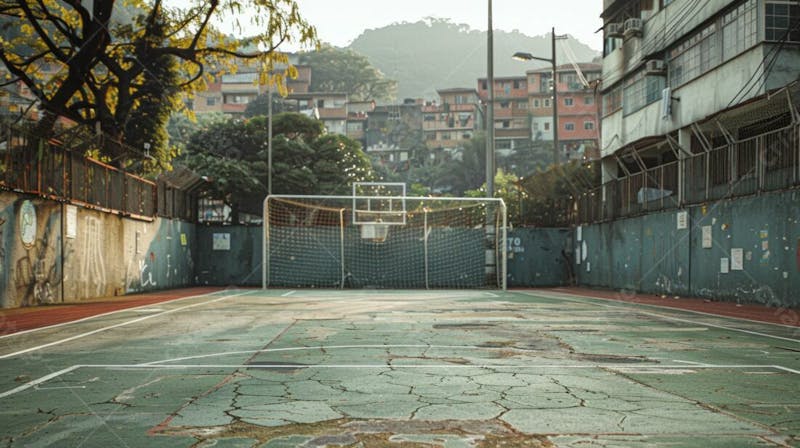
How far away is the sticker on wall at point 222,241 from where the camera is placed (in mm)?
28906

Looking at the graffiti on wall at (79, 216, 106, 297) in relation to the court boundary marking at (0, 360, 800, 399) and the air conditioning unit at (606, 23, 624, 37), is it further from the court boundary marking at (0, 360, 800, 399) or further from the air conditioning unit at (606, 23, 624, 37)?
the air conditioning unit at (606, 23, 624, 37)

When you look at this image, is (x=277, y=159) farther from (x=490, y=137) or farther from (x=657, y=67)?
(x=657, y=67)

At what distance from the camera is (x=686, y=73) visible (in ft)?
83.0

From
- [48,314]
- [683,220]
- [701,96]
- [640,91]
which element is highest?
[640,91]

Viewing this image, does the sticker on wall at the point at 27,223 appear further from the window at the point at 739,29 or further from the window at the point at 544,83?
the window at the point at 544,83

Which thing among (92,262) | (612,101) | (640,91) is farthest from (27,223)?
(612,101)

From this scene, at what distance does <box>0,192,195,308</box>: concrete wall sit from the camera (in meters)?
15.1

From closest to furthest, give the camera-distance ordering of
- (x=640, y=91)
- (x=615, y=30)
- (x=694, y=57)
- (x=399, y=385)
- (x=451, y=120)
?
(x=399, y=385), (x=694, y=57), (x=640, y=91), (x=615, y=30), (x=451, y=120)

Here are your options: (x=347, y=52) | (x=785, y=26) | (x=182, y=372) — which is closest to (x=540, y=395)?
(x=182, y=372)

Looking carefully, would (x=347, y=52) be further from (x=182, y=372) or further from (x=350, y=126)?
(x=182, y=372)

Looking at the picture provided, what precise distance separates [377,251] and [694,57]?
12707 millimetres

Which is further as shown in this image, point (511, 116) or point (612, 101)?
point (511, 116)

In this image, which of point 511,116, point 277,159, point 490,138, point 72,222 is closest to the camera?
point 72,222

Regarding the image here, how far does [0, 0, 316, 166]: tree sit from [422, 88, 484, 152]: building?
7092 cm
